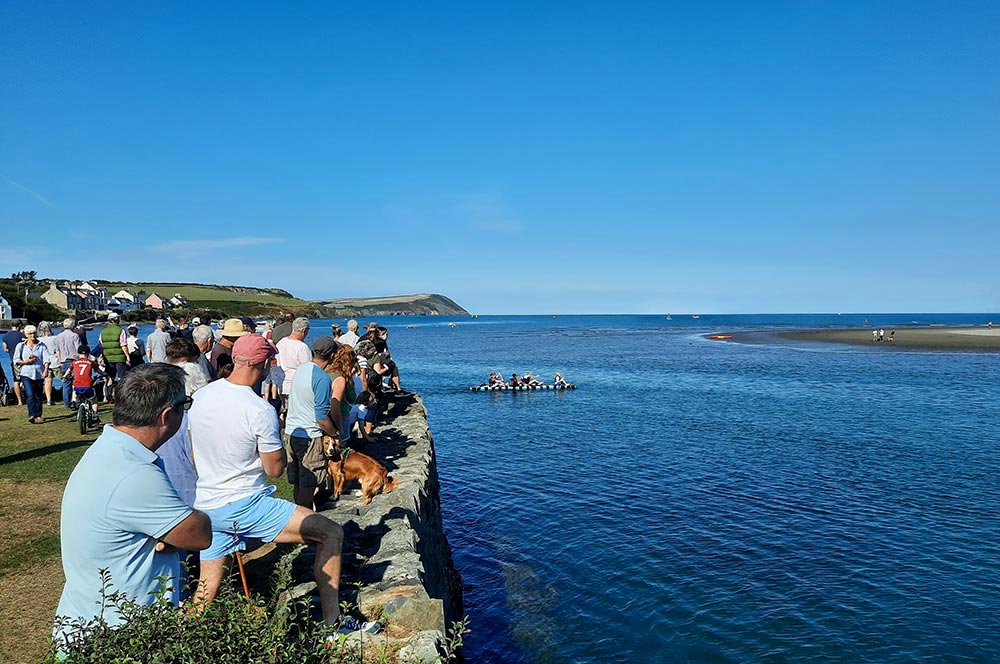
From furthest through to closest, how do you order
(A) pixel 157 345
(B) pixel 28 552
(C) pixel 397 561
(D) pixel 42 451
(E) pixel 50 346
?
(E) pixel 50 346
(A) pixel 157 345
(D) pixel 42 451
(B) pixel 28 552
(C) pixel 397 561

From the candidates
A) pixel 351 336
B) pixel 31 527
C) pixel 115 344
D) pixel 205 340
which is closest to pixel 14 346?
pixel 115 344

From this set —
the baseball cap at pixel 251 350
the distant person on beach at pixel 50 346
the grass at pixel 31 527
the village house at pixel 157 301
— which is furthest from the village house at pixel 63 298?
the baseball cap at pixel 251 350

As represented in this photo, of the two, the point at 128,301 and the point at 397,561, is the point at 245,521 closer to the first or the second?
the point at 397,561

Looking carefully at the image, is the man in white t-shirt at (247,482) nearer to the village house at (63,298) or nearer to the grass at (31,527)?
the grass at (31,527)

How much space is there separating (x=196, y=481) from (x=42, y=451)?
870cm

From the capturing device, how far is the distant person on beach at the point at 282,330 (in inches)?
479

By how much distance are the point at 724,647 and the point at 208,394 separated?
8170 millimetres

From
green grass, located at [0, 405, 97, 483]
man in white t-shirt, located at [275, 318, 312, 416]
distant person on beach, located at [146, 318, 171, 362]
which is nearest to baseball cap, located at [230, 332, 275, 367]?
man in white t-shirt, located at [275, 318, 312, 416]

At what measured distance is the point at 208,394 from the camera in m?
4.80

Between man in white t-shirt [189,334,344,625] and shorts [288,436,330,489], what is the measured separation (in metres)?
2.52

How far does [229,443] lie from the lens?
15.3 ft

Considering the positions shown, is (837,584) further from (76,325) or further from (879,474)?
(76,325)

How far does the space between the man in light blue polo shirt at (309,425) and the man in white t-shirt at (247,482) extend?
90.3 inches

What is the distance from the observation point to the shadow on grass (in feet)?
34.6
